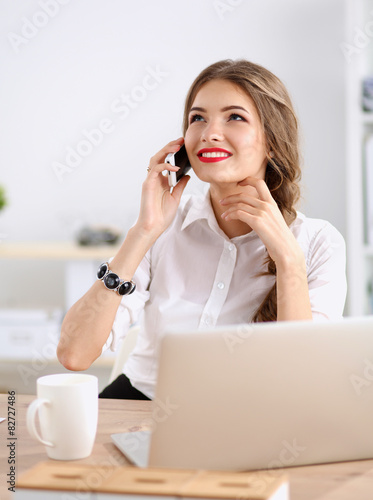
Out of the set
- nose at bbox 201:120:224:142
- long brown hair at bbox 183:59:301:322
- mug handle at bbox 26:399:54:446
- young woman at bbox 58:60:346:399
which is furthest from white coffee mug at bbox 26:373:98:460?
nose at bbox 201:120:224:142

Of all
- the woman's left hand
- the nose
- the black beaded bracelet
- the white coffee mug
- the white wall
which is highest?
the white wall

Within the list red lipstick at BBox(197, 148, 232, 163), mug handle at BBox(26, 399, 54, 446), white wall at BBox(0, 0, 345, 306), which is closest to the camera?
mug handle at BBox(26, 399, 54, 446)

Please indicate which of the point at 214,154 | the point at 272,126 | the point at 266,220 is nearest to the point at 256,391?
the point at 266,220

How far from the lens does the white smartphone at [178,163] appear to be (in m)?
1.65

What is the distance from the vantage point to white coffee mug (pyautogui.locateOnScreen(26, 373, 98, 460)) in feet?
3.14

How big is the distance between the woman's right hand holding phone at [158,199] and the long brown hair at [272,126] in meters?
0.17

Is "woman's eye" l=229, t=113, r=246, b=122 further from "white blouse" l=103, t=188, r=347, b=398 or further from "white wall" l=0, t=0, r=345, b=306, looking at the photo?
"white wall" l=0, t=0, r=345, b=306

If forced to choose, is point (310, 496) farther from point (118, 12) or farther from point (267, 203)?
point (118, 12)

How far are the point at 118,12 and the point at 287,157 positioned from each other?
207 cm

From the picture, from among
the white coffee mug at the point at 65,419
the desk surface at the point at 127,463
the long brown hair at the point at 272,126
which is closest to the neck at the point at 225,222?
the long brown hair at the point at 272,126

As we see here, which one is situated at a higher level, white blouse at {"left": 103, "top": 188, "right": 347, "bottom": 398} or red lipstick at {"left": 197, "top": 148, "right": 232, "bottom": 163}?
red lipstick at {"left": 197, "top": 148, "right": 232, "bottom": 163}

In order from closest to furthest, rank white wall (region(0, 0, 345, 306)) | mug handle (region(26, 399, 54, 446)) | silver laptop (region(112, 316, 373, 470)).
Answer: silver laptop (region(112, 316, 373, 470)) < mug handle (region(26, 399, 54, 446)) < white wall (region(0, 0, 345, 306))

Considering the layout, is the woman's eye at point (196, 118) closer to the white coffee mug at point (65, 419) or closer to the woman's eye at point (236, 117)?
the woman's eye at point (236, 117)

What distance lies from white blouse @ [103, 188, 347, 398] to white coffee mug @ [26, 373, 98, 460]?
0.61m
